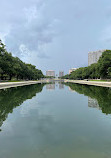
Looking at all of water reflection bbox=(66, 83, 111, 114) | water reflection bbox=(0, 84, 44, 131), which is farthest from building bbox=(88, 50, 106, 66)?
water reflection bbox=(0, 84, 44, 131)

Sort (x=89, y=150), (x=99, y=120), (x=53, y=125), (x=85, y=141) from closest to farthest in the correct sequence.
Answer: (x=89, y=150) → (x=85, y=141) → (x=53, y=125) → (x=99, y=120)

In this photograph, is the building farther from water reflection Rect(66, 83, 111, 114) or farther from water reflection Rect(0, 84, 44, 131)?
water reflection Rect(0, 84, 44, 131)

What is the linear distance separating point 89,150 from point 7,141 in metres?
2.96

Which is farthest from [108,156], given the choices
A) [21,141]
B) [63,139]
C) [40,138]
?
[21,141]

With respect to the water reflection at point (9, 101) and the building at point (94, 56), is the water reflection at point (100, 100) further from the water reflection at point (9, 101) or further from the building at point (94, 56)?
the building at point (94, 56)

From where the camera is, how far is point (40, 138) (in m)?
5.04

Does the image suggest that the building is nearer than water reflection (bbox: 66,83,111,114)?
No

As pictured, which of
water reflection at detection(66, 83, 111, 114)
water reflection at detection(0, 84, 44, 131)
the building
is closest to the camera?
water reflection at detection(0, 84, 44, 131)

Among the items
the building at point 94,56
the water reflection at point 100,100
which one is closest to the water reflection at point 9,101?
the water reflection at point 100,100

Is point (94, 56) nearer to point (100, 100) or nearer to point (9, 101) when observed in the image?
point (100, 100)

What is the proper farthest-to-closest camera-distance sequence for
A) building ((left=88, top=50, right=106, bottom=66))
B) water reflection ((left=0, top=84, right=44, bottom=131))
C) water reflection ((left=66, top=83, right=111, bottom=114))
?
building ((left=88, top=50, right=106, bottom=66)) → water reflection ((left=66, top=83, right=111, bottom=114)) → water reflection ((left=0, top=84, right=44, bottom=131))

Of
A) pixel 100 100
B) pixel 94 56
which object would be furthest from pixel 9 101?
pixel 94 56

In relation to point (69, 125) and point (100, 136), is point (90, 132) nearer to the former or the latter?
point (100, 136)

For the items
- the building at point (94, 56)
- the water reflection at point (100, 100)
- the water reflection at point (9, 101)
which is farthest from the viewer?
the building at point (94, 56)
